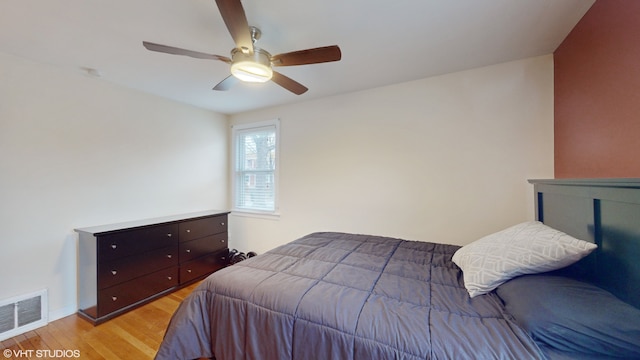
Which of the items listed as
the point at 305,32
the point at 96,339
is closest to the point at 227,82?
the point at 305,32

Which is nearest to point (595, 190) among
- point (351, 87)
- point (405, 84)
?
point (405, 84)

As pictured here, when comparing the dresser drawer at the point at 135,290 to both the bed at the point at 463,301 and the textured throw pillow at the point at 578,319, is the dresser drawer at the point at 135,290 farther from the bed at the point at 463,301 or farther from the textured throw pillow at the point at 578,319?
the textured throw pillow at the point at 578,319

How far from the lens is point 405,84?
8.59 ft

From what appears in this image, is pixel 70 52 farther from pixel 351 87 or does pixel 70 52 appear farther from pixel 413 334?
pixel 413 334

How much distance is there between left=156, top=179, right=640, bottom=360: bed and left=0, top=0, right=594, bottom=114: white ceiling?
1179 mm

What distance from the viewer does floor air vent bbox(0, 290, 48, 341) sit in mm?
1927

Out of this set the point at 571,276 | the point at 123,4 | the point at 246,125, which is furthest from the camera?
the point at 246,125

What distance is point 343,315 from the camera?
3.51ft

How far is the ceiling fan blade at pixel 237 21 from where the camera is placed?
1.16 metres

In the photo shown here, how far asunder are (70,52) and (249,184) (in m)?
2.37

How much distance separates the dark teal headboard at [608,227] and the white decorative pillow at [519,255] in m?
0.13

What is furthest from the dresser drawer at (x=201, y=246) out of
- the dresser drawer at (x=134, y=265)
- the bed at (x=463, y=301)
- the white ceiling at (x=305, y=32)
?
the white ceiling at (x=305, y=32)

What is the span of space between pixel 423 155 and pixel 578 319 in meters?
1.87

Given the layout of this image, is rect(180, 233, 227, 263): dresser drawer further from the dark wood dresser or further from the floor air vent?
the floor air vent
